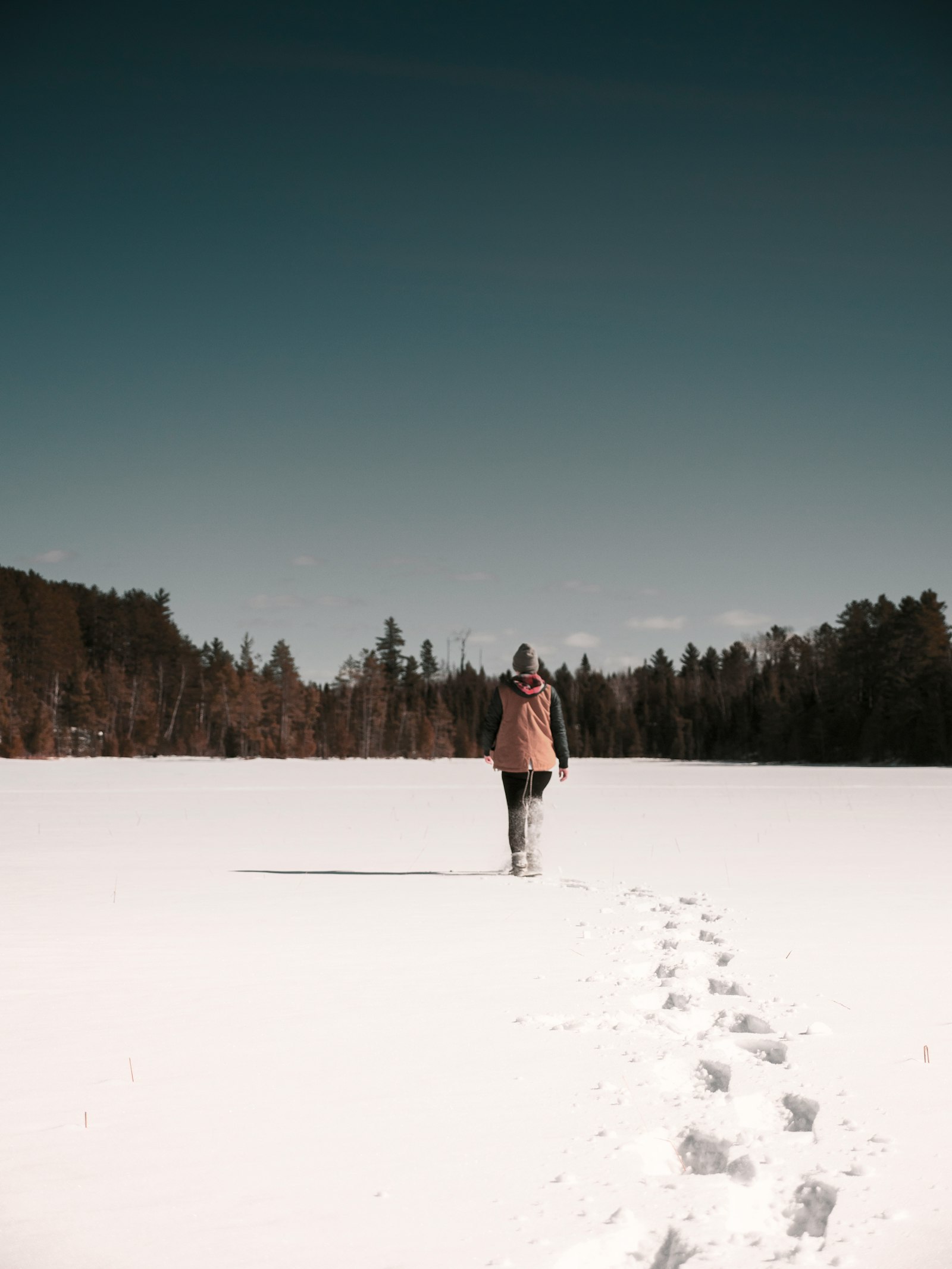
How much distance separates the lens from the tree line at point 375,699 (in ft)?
224

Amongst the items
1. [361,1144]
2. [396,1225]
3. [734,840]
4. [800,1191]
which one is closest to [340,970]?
[361,1144]

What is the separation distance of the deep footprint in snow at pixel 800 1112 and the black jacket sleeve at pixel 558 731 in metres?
5.71

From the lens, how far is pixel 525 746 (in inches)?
357

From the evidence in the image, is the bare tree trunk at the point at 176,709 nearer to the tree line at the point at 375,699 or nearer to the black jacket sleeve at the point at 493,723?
the tree line at the point at 375,699

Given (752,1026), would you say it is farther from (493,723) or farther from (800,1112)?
(493,723)

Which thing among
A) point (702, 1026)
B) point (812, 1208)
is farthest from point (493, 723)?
point (812, 1208)

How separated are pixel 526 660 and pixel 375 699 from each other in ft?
300

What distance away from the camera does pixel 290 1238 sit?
2.46 m

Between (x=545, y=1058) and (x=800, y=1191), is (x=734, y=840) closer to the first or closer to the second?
(x=545, y=1058)

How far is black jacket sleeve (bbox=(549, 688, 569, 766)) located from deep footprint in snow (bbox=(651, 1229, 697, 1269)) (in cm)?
653

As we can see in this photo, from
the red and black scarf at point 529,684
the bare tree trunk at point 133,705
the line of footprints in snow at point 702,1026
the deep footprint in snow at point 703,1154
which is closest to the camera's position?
the line of footprints in snow at point 702,1026

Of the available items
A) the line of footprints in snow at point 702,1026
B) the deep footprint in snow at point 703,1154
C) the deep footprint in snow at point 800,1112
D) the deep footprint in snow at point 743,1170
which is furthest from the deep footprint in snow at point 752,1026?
the deep footprint in snow at point 743,1170

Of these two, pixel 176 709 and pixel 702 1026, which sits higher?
pixel 176 709

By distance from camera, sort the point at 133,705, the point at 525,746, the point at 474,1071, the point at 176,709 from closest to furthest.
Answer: the point at 474,1071, the point at 525,746, the point at 133,705, the point at 176,709
